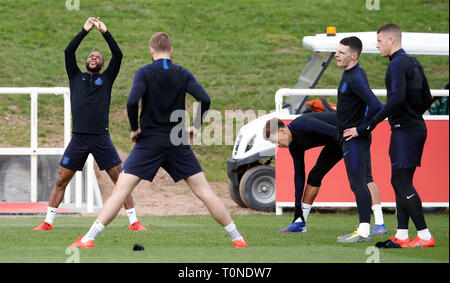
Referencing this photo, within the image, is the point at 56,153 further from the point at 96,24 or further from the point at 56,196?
the point at 96,24

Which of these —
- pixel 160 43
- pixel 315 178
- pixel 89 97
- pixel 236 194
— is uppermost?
pixel 160 43

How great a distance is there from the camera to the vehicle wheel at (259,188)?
13.4m

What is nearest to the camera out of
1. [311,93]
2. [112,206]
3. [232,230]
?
[112,206]

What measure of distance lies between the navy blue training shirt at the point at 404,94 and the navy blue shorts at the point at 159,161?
1.82m

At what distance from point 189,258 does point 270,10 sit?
851 inches

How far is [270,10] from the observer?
27.9 metres

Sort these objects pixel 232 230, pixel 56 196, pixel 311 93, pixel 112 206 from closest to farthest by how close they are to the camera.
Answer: pixel 112 206
pixel 232 230
pixel 56 196
pixel 311 93

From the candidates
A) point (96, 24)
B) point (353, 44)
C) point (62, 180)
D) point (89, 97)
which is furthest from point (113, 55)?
point (353, 44)

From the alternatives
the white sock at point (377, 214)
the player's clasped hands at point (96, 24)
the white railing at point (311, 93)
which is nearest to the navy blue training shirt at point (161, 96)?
the player's clasped hands at point (96, 24)

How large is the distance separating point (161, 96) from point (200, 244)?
65.0 inches

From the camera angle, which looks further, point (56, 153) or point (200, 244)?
point (56, 153)

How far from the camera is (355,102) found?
332 inches

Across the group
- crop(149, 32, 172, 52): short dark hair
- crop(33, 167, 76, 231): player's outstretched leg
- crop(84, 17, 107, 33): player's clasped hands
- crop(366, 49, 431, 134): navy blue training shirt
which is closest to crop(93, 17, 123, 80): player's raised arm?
crop(84, 17, 107, 33): player's clasped hands
